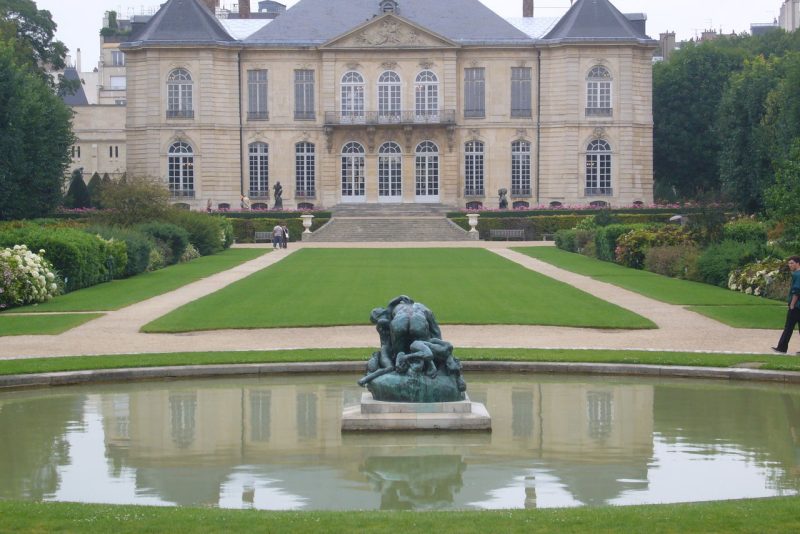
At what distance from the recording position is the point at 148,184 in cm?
4262

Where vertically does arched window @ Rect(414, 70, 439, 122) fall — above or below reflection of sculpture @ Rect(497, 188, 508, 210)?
above

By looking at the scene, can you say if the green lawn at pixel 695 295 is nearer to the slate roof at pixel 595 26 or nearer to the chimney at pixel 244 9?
the slate roof at pixel 595 26

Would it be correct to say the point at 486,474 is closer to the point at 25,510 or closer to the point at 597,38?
the point at 25,510

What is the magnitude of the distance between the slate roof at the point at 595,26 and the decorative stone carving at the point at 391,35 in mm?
6659

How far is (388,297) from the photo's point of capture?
26188mm

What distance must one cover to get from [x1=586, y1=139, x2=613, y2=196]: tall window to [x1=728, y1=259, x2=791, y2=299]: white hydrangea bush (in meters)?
35.6

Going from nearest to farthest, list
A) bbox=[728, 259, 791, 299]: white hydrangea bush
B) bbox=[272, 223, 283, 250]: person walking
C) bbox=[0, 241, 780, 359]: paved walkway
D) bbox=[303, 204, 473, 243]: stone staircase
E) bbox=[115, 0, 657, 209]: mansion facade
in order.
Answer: bbox=[0, 241, 780, 359]: paved walkway
bbox=[728, 259, 791, 299]: white hydrangea bush
bbox=[272, 223, 283, 250]: person walking
bbox=[303, 204, 473, 243]: stone staircase
bbox=[115, 0, 657, 209]: mansion facade

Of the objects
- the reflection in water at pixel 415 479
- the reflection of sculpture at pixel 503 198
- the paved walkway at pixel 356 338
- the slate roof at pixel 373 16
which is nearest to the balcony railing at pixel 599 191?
the reflection of sculpture at pixel 503 198

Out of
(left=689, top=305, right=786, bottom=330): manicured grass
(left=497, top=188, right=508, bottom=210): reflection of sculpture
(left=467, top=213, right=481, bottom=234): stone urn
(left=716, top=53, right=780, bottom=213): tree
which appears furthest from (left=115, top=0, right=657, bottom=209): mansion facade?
(left=689, top=305, right=786, bottom=330): manicured grass

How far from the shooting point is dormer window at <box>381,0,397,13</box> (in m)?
65.1

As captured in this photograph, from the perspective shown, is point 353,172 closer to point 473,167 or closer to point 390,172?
point 390,172

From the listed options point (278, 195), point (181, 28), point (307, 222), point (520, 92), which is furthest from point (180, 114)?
point (520, 92)

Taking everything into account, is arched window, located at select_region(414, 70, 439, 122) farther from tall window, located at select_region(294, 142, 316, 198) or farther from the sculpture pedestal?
the sculpture pedestal

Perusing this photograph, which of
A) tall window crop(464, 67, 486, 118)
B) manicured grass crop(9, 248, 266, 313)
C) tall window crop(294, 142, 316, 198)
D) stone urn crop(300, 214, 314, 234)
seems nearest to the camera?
manicured grass crop(9, 248, 266, 313)
